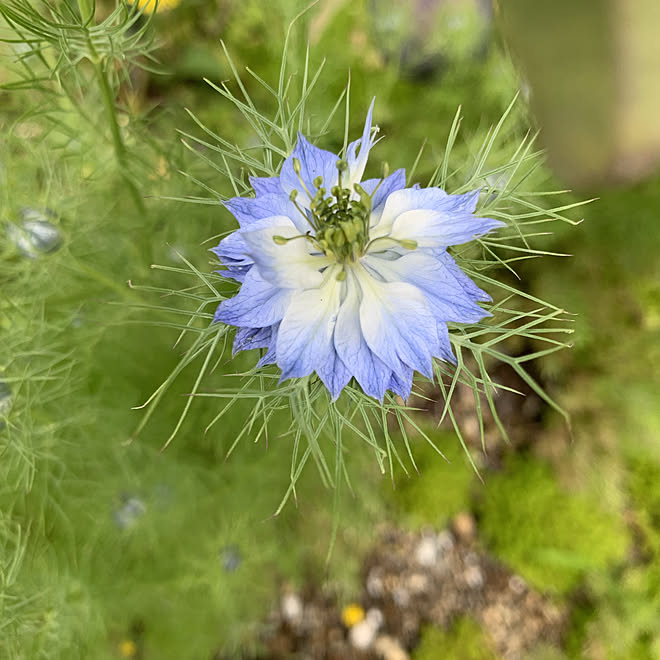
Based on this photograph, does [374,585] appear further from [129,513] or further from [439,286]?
[439,286]

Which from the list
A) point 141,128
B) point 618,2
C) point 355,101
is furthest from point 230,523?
point 618,2

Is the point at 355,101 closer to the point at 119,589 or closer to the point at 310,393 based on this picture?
the point at 310,393

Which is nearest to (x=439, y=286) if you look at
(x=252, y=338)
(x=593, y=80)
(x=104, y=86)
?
(x=252, y=338)

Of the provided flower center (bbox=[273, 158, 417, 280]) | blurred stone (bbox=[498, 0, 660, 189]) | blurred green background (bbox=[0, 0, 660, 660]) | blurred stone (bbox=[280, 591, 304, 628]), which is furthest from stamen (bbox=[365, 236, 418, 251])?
blurred stone (bbox=[280, 591, 304, 628])

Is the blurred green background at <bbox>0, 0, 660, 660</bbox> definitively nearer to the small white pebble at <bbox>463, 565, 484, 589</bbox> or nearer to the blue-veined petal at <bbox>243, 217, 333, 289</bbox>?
the small white pebble at <bbox>463, 565, 484, 589</bbox>

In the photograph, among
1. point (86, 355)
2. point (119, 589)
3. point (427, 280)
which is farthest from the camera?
point (119, 589)

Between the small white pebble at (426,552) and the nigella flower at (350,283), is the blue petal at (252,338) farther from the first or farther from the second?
the small white pebble at (426,552)
